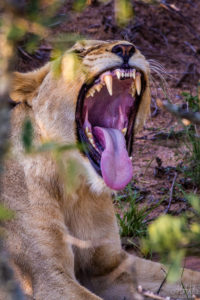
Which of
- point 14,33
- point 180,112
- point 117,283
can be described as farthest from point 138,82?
point 14,33

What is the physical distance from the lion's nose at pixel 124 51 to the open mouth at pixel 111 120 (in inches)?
2.9

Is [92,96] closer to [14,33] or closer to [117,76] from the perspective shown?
[117,76]

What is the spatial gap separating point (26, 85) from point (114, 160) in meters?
0.60

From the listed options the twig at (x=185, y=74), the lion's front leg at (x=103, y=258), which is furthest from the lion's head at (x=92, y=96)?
the twig at (x=185, y=74)

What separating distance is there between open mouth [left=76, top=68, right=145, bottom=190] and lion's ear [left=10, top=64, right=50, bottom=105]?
23 cm

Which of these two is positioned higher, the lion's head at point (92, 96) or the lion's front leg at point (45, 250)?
the lion's head at point (92, 96)

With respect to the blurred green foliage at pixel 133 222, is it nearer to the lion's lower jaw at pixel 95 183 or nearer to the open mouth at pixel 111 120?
the open mouth at pixel 111 120

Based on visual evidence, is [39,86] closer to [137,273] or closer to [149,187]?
[137,273]

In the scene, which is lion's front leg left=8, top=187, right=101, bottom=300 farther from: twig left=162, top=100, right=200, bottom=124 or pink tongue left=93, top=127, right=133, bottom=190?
twig left=162, top=100, right=200, bottom=124

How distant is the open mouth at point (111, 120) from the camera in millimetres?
3180

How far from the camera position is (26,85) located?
10.7 ft

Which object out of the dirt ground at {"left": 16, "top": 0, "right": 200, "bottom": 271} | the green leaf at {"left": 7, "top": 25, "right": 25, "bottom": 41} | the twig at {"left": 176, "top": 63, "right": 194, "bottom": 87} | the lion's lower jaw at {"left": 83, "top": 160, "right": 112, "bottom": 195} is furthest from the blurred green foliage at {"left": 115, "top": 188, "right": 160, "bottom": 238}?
the green leaf at {"left": 7, "top": 25, "right": 25, "bottom": 41}

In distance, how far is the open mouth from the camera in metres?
3.18

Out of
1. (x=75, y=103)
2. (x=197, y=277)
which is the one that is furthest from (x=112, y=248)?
(x=75, y=103)
